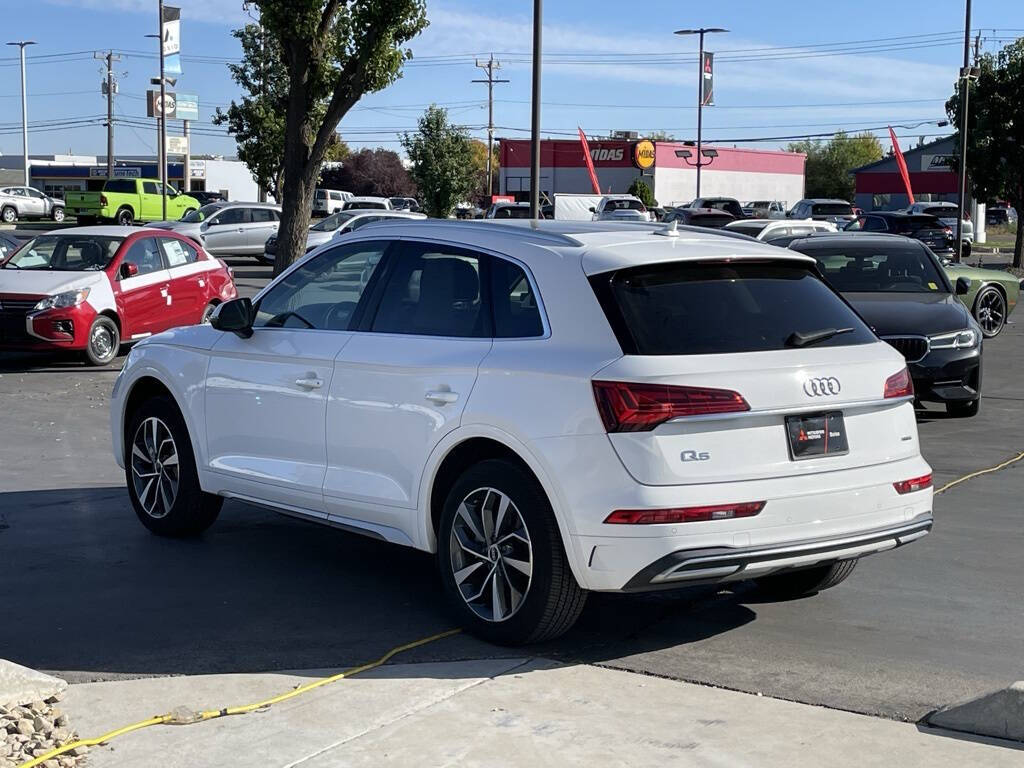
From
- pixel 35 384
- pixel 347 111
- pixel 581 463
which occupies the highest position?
pixel 347 111

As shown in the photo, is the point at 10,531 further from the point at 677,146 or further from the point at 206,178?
the point at 206,178

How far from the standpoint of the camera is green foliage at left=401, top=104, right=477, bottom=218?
178 feet

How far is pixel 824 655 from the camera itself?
5.73m

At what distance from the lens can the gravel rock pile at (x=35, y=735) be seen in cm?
452

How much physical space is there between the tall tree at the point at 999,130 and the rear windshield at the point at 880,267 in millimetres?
29172

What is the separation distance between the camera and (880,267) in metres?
14.1

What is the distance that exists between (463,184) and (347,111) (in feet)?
108

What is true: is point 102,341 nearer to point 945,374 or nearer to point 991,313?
point 945,374

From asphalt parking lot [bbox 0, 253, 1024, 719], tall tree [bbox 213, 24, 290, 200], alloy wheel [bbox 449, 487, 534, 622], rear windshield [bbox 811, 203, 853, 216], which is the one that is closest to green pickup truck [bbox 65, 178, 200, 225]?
tall tree [bbox 213, 24, 290, 200]

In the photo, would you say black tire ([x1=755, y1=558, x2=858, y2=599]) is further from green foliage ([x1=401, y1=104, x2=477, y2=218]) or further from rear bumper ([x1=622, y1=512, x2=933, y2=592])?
green foliage ([x1=401, y1=104, x2=477, y2=218])

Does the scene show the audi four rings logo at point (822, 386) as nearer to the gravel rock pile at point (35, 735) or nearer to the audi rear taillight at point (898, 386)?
the audi rear taillight at point (898, 386)

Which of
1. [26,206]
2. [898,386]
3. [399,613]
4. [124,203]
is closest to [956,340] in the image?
[898,386]

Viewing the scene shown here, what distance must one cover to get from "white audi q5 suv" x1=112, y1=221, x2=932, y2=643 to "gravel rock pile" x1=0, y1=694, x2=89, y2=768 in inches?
69.4

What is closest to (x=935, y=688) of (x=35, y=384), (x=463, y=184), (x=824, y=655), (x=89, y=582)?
(x=824, y=655)
